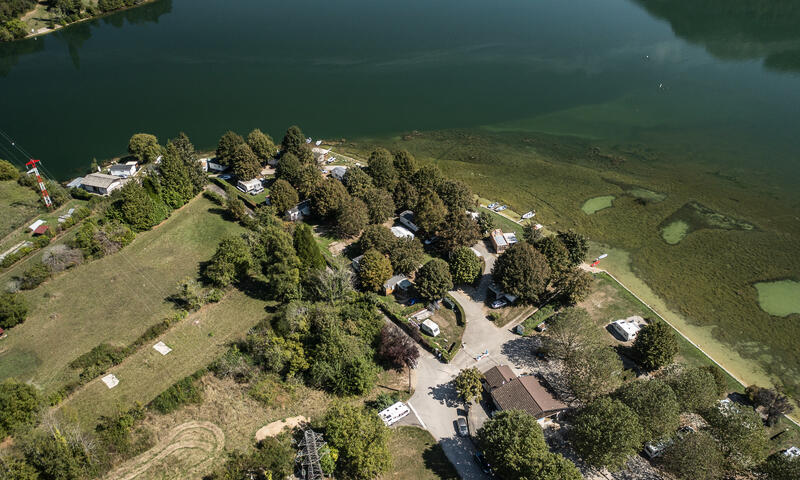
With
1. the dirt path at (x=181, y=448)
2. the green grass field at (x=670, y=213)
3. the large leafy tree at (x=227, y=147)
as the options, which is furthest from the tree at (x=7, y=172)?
the dirt path at (x=181, y=448)

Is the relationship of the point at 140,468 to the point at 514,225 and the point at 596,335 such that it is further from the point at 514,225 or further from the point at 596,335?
the point at 514,225

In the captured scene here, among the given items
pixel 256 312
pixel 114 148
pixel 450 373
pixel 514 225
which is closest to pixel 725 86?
pixel 514 225

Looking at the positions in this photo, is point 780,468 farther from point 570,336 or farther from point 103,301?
point 103,301

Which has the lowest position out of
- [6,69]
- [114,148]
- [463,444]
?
[463,444]

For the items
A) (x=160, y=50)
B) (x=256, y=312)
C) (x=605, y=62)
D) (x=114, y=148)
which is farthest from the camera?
(x=160, y=50)

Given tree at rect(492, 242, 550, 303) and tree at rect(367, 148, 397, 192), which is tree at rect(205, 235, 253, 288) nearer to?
tree at rect(367, 148, 397, 192)

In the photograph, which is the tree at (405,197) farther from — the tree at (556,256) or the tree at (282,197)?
the tree at (556,256)

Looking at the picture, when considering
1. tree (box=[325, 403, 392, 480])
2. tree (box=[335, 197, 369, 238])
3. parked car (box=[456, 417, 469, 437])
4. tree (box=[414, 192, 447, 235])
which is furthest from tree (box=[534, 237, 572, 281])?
tree (box=[325, 403, 392, 480])
